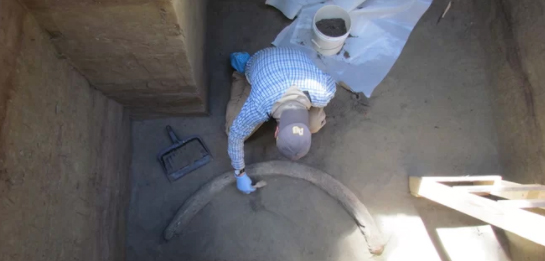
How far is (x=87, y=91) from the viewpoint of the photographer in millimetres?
2205

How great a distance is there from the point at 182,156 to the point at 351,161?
1.30 metres

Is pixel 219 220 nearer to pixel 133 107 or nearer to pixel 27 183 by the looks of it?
pixel 133 107

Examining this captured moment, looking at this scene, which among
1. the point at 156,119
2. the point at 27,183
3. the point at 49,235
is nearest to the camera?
the point at 27,183

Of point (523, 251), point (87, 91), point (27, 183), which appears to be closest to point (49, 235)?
point (27, 183)

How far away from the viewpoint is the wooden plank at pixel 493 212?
1.97 meters

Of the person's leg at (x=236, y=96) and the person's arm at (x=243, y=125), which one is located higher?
the person's arm at (x=243, y=125)

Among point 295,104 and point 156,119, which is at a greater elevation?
point 295,104

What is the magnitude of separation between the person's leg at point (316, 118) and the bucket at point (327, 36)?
0.63 meters

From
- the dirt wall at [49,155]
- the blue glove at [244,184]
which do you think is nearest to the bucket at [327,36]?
the blue glove at [244,184]

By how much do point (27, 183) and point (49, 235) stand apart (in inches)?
11.4

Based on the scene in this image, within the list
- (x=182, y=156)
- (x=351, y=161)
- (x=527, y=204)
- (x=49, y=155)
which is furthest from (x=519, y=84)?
(x=49, y=155)

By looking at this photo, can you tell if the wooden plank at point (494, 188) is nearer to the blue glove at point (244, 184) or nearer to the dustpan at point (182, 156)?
the blue glove at point (244, 184)

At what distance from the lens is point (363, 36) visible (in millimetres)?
3307

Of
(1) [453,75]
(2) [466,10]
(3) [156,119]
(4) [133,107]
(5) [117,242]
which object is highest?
(2) [466,10]
